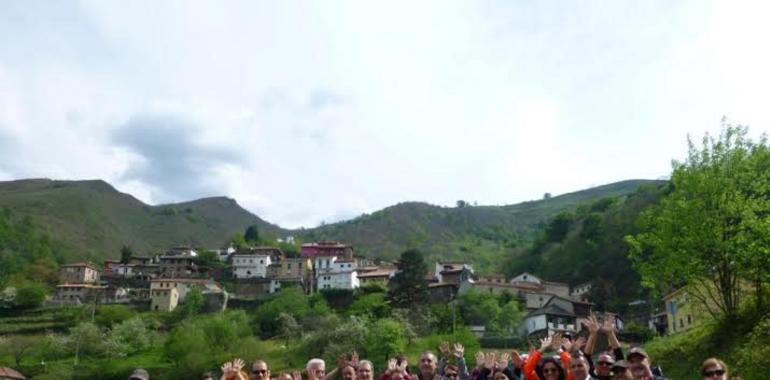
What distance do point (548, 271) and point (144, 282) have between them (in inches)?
2514

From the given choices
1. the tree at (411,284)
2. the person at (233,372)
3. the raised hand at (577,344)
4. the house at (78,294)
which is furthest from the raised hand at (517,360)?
the house at (78,294)

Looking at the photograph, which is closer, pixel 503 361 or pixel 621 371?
pixel 621 371

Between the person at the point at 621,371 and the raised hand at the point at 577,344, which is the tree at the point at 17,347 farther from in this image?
the person at the point at 621,371

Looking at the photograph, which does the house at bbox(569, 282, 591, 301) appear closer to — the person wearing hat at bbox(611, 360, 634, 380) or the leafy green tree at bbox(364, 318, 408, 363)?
the leafy green tree at bbox(364, 318, 408, 363)

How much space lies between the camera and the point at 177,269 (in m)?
103

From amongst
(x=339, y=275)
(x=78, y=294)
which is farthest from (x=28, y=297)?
(x=339, y=275)

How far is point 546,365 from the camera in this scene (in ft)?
24.5

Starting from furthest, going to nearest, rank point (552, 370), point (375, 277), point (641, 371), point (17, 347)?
point (375, 277), point (17, 347), point (552, 370), point (641, 371)

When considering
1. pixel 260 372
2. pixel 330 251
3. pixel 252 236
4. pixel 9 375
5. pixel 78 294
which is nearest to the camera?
pixel 260 372

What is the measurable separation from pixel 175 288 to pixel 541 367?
8954 cm

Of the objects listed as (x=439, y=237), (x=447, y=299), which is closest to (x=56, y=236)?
(x=439, y=237)

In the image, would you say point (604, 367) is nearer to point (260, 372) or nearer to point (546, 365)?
point (546, 365)

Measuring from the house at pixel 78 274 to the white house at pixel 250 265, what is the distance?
23.4m

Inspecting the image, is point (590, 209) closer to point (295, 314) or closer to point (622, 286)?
point (622, 286)
